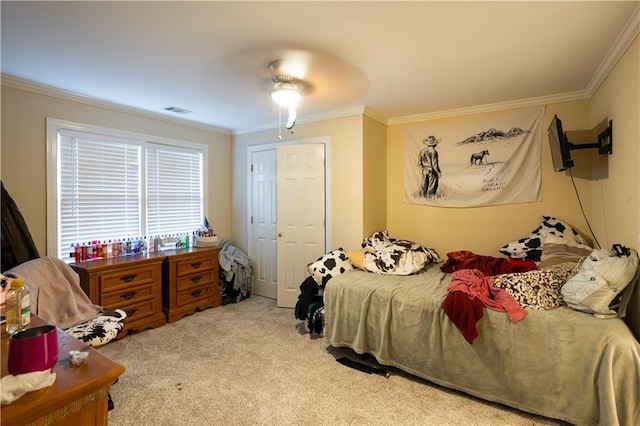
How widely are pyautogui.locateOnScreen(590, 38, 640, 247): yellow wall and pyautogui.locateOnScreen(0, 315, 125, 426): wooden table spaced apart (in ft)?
9.15

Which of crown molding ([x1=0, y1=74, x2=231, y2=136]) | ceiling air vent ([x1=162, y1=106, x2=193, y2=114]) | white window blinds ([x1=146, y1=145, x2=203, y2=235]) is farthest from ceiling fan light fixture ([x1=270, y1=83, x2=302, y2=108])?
white window blinds ([x1=146, y1=145, x2=203, y2=235])

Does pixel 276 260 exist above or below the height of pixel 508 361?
above

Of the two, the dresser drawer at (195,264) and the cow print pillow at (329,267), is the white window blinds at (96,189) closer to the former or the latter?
the dresser drawer at (195,264)

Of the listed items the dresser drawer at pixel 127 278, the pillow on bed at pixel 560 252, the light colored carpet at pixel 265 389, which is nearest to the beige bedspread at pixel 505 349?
the light colored carpet at pixel 265 389

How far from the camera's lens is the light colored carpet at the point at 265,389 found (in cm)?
200

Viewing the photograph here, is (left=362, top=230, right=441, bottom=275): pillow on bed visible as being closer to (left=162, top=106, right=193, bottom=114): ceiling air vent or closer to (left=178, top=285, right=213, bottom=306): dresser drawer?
(left=178, top=285, right=213, bottom=306): dresser drawer

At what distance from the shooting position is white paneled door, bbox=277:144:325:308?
383 cm

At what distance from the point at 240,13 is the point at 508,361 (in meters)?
2.64

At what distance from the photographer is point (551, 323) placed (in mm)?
1970

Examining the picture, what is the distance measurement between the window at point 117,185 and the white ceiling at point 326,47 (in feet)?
1.67

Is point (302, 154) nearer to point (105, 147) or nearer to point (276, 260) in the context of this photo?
point (276, 260)

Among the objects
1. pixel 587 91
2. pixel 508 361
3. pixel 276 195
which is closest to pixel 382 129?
pixel 276 195

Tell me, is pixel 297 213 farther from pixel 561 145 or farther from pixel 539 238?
pixel 561 145

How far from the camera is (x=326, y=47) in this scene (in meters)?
2.15
